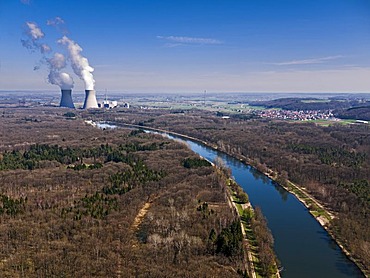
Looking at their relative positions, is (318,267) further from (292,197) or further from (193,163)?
(193,163)

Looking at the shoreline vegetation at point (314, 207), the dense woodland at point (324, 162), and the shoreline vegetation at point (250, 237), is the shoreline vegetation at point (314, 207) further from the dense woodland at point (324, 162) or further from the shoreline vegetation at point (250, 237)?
the shoreline vegetation at point (250, 237)

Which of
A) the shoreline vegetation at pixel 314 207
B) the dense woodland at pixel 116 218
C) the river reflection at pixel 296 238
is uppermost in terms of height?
the dense woodland at pixel 116 218

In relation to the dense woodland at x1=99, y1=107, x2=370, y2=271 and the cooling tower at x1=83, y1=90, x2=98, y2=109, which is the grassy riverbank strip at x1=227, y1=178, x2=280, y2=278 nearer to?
the dense woodland at x1=99, y1=107, x2=370, y2=271

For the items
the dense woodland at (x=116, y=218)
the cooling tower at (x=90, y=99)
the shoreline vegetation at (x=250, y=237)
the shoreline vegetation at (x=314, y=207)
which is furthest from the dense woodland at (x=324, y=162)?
the cooling tower at (x=90, y=99)

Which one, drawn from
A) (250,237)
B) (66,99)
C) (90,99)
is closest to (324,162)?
(250,237)

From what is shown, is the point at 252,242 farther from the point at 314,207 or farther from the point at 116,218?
the point at 314,207

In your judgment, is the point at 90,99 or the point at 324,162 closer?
the point at 324,162

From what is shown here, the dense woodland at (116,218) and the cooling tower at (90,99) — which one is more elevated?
the cooling tower at (90,99)
